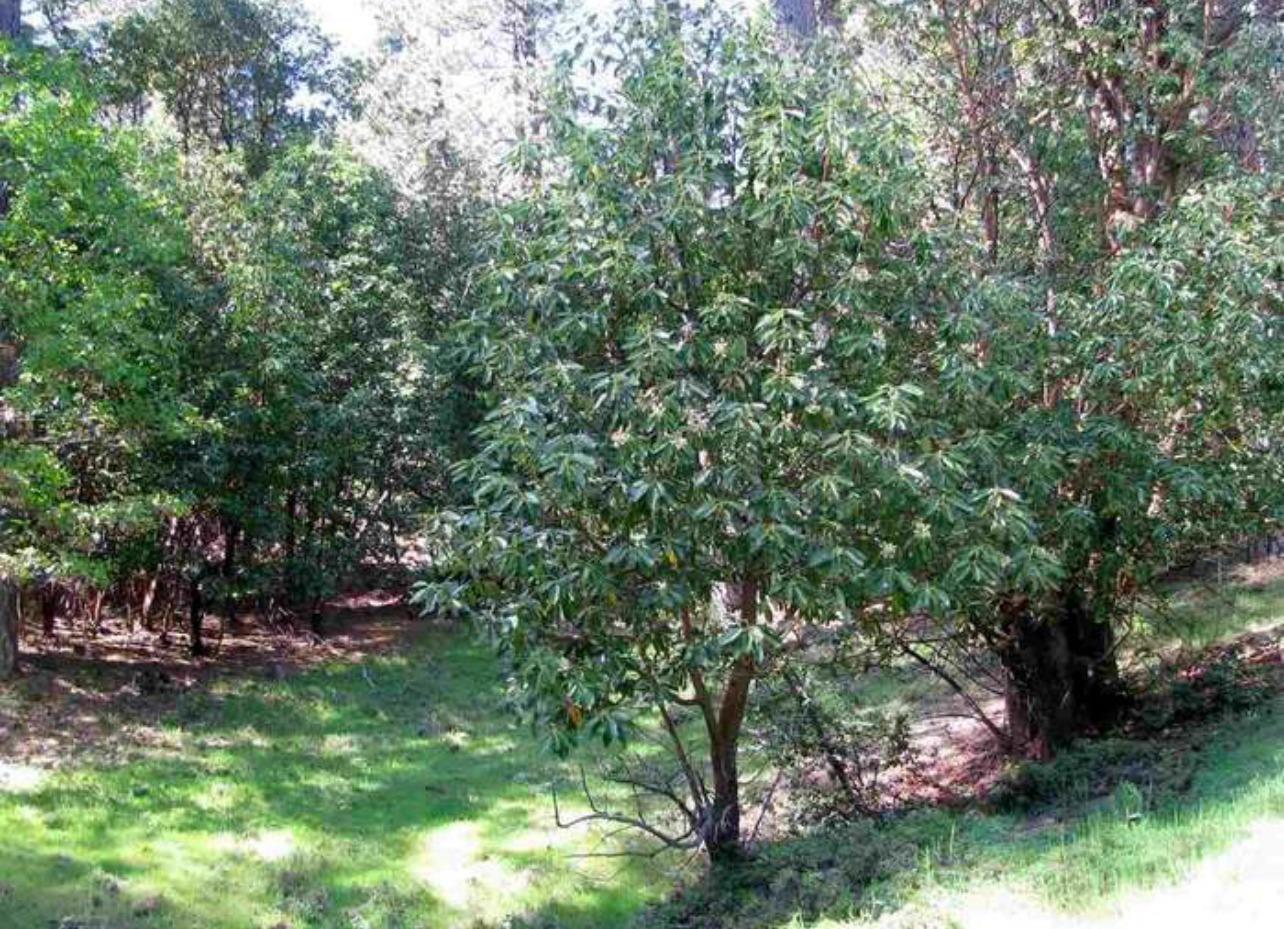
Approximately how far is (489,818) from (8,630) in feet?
22.0

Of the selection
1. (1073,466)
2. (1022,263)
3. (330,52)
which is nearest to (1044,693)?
(1073,466)

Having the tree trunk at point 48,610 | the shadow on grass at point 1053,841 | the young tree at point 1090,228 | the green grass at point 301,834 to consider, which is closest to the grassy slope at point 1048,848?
the shadow on grass at point 1053,841

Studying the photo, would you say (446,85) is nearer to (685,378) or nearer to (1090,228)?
(1090,228)

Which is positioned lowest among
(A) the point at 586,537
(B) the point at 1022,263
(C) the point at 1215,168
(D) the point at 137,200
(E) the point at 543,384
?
(A) the point at 586,537

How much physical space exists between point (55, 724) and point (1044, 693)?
10.8 meters

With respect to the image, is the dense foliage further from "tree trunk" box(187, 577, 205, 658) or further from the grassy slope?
"tree trunk" box(187, 577, 205, 658)

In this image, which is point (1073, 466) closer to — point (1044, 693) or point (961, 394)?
point (961, 394)

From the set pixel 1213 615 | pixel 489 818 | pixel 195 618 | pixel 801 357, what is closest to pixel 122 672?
pixel 195 618

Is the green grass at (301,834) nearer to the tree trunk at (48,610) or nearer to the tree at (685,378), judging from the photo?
the tree trunk at (48,610)

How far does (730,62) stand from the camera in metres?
7.61

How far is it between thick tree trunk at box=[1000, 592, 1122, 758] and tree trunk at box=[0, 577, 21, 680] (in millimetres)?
11497

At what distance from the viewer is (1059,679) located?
→ 9977mm

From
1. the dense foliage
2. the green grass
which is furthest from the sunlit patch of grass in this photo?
the green grass

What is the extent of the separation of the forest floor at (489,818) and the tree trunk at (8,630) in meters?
0.26
